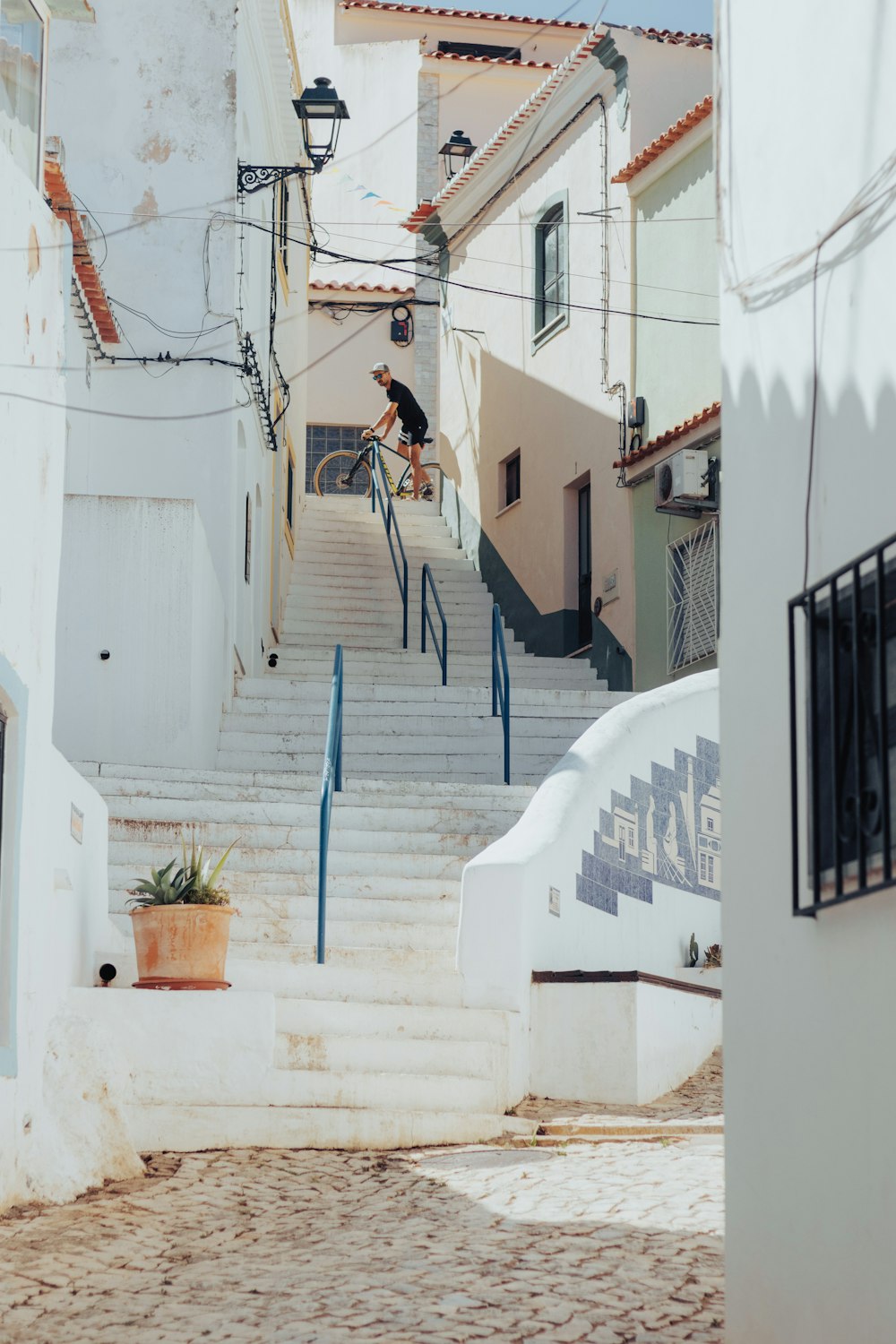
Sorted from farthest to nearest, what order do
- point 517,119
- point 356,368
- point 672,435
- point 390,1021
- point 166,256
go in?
point 356,368 → point 517,119 → point 672,435 → point 166,256 → point 390,1021

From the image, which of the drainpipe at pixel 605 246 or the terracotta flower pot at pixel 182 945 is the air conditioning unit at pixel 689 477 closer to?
the drainpipe at pixel 605 246

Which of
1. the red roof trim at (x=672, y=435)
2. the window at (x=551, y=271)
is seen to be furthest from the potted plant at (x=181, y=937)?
the window at (x=551, y=271)

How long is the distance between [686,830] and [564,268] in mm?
10117

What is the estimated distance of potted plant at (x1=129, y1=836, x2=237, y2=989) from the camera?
858cm

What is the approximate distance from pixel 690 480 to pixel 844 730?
485 inches

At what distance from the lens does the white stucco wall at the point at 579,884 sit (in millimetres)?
9773

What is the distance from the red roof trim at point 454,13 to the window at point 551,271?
1029 centimetres

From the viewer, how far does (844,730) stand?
15.3ft

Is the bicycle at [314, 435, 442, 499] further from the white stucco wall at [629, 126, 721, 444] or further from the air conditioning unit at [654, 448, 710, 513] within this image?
the air conditioning unit at [654, 448, 710, 513]

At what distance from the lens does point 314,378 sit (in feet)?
97.0

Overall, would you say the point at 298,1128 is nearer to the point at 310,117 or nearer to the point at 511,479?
the point at 310,117

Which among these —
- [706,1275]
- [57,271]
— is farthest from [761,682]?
[57,271]

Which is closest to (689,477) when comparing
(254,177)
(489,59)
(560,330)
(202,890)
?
(560,330)

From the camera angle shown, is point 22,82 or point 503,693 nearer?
point 22,82
